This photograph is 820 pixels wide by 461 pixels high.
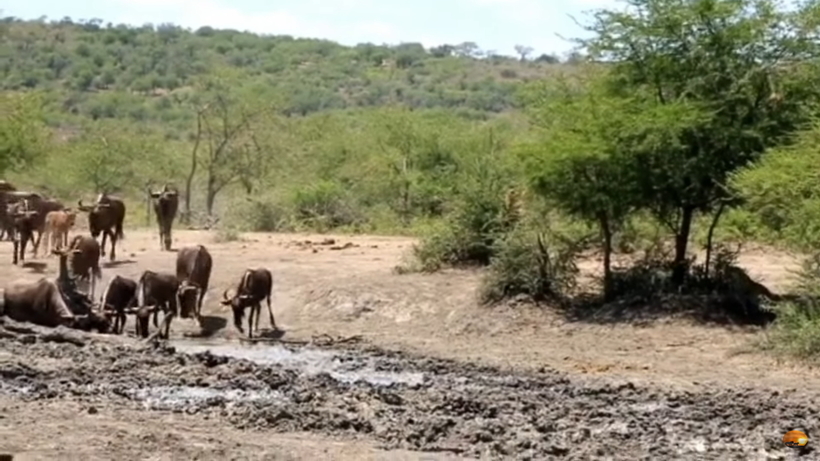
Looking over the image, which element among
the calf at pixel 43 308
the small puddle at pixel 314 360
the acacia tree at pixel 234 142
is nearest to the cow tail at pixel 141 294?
the calf at pixel 43 308

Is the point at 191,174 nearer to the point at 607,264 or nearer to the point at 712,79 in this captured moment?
the point at 607,264

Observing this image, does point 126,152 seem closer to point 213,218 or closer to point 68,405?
point 213,218

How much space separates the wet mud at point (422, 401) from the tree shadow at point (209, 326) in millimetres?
2626

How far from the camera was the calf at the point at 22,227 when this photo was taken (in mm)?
24891

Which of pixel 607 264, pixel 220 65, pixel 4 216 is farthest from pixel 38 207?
pixel 220 65

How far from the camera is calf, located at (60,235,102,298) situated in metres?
22.3

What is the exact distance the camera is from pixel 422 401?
1393 cm

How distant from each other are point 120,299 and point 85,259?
2720 mm

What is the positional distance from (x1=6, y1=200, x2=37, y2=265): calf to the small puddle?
6543mm

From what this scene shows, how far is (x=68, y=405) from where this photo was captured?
1305 cm

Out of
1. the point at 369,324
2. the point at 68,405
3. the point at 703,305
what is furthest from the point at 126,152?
the point at 68,405

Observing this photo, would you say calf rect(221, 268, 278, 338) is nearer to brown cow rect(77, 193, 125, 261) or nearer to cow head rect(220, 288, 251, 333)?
cow head rect(220, 288, 251, 333)

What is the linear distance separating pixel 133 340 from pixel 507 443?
7.69 m

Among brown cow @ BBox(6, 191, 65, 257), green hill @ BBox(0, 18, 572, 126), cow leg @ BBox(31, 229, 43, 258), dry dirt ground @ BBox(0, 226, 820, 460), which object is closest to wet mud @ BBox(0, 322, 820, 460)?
dry dirt ground @ BBox(0, 226, 820, 460)
